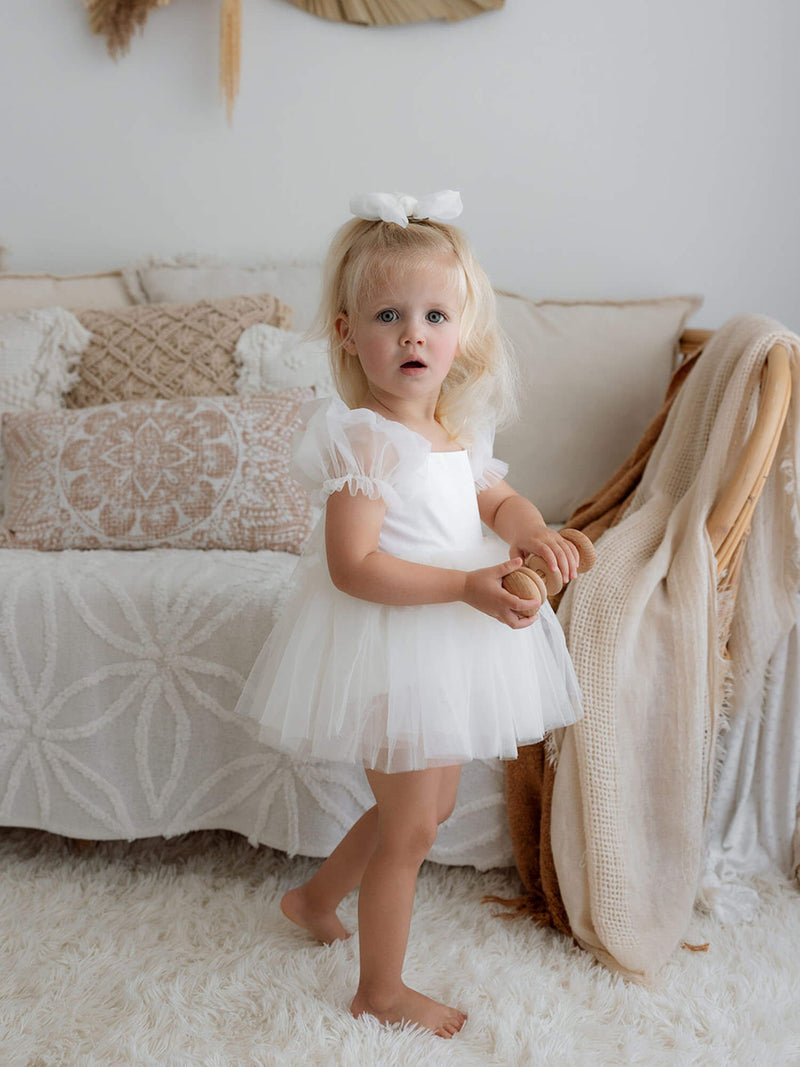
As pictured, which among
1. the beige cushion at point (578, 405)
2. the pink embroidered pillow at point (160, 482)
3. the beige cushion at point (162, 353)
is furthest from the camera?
the beige cushion at point (578, 405)

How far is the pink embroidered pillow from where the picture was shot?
4.83 feet

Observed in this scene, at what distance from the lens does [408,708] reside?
89cm

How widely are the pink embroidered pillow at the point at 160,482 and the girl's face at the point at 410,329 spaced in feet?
1.74

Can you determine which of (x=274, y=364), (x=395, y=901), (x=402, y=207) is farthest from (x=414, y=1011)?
(x=274, y=364)

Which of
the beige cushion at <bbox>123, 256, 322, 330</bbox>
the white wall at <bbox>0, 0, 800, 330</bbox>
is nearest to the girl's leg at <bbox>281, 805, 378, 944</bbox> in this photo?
the beige cushion at <bbox>123, 256, 322, 330</bbox>

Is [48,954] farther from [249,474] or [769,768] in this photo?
[769,768]

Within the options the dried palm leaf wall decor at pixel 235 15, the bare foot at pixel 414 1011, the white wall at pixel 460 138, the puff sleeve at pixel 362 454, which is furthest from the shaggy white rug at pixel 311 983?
the dried palm leaf wall decor at pixel 235 15

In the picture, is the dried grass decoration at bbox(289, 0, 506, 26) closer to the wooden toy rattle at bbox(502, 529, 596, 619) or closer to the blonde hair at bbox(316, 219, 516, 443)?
the blonde hair at bbox(316, 219, 516, 443)

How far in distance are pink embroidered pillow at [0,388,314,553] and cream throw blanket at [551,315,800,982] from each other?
0.54 m

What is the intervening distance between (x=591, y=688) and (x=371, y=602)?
1.22ft

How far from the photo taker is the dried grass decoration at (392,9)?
194 cm

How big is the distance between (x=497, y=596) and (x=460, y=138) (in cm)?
146

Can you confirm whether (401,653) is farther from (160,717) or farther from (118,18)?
(118,18)

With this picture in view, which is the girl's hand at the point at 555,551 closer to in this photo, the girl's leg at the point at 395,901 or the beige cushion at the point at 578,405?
the girl's leg at the point at 395,901
